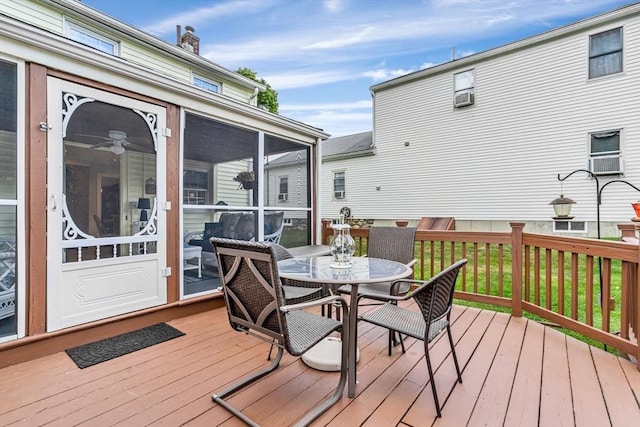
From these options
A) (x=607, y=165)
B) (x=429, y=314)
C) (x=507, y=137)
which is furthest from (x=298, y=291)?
(x=607, y=165)

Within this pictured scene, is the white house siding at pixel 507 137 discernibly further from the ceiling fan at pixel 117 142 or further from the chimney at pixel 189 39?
the ceiling fan at pixel 117 142

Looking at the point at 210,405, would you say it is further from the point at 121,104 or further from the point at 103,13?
the point at 103,13

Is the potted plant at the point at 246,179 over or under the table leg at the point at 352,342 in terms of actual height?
over

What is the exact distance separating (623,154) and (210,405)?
1061 centimetres

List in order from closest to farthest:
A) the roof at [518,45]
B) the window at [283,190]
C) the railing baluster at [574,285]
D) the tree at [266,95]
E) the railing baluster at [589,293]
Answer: the railing baluster at [589,293]
the railing baluster at [574,285]
the window at [283,190]
the roof at [518,45]
the tree at [266,95]

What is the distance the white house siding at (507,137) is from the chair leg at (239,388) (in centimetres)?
937

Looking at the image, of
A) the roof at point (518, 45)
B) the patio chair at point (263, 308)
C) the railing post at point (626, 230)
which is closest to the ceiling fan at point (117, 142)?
the patio chair at point (263, 308)

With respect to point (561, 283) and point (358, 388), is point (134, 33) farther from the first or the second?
point (561, 283)

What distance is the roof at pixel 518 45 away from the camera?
25.9ft

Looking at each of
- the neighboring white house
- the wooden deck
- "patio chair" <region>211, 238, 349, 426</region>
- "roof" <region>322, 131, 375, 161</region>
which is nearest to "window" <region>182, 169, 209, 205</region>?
the wooden deck

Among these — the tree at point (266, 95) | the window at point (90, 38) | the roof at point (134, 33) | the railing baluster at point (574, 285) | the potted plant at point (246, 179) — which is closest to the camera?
the railing baluster at point (574, 285)

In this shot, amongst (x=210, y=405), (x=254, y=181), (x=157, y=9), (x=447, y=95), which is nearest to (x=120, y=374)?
(x=210, y=405)

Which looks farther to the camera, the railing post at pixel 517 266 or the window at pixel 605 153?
the window at pixel 605 153

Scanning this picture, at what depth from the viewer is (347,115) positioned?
15.4 m
